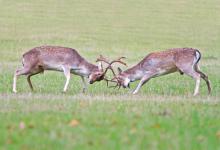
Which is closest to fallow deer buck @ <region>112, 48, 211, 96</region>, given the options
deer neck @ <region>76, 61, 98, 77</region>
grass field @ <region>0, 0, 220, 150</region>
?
grass field @ <region>0, 0, 220, 150</region>

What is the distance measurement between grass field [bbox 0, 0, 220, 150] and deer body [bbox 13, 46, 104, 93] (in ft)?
1.72

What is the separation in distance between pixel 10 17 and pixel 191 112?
37.7m

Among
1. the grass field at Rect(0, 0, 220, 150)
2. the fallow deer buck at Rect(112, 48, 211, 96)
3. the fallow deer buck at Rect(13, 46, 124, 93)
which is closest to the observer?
the grass field at Rect(0, 0, 220, 150)

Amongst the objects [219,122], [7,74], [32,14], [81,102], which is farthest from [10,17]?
[219,122]

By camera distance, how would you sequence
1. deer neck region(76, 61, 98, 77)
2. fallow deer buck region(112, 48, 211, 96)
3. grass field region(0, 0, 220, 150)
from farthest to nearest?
deer neck region(76, 61, 98, 77) → fallow deer buck region(112, 48, 211, 96) → grass field region(0, 0, 220, 150)

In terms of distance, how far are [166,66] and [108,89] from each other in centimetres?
185

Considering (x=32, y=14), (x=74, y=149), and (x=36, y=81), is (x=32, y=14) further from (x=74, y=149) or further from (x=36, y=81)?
(x=74, y=149)

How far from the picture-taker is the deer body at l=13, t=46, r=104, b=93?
Answer: 16.4 metres

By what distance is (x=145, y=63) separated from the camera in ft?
55.2

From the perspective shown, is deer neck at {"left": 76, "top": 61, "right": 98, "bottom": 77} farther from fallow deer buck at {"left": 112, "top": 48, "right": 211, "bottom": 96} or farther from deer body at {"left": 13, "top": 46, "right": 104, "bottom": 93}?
fallow deer buck at {"left": 112, "top": 48, "right": 211, "bottom": 96}

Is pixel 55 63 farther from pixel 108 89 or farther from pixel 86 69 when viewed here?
pixel 108 89

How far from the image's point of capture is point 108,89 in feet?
56.9

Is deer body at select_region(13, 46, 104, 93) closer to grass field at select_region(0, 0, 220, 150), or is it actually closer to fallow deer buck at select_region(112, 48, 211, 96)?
grass field at select_region(0, 0, 220, 150)

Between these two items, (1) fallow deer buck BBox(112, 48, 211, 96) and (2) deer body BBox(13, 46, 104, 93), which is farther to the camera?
(2) deer body BBox(13, 46, 104, 93)
